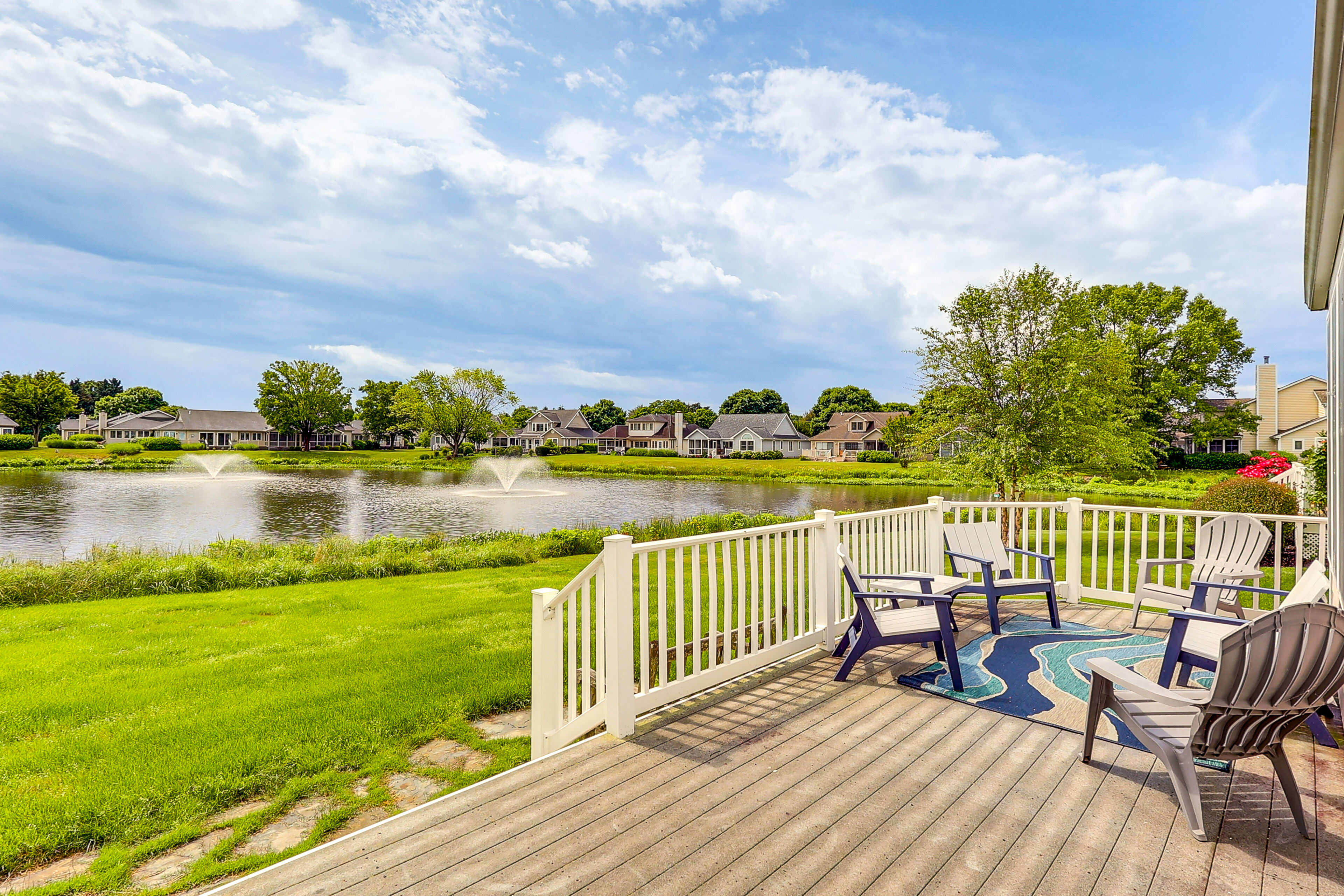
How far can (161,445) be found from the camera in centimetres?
5438

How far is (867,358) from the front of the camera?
7388cm

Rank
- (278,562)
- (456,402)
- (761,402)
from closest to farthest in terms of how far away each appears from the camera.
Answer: (278,562) → (456,402) → (761,402)

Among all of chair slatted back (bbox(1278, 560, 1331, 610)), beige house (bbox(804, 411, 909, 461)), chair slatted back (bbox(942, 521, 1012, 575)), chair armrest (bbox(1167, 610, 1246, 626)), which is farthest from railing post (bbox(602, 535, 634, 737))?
beige house (bbox(804, 411, 909, 461))

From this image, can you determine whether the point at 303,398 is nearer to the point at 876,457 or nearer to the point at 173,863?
the point at 876,457

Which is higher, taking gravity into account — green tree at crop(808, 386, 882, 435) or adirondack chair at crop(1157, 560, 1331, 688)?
green tree at crop(808, 386, 882, 435)

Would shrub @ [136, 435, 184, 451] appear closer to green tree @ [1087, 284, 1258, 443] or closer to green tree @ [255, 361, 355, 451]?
green tree @ [255, 361, 355, 451]

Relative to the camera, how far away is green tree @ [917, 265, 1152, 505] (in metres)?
10.8

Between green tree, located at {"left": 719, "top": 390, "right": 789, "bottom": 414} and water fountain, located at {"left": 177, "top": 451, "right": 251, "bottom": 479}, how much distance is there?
56.3 m

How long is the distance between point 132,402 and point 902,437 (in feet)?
362

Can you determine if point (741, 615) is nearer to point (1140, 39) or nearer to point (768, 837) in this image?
point (768, 837)

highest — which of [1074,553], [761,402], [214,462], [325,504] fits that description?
[761,402]

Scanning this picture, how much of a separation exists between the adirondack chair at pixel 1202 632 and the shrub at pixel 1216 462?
123 feet

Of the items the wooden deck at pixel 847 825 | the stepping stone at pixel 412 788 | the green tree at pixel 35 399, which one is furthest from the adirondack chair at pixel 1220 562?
the green tree at pixel 35 399

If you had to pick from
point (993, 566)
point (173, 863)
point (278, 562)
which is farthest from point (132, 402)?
point (993, 566)
